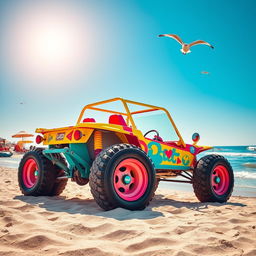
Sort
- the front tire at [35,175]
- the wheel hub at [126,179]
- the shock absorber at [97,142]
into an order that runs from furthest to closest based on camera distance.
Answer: the front tire at [35,175] → the shock absorber at [97,142] → the wheel hub at [126,179]

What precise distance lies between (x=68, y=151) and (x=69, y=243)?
6.03 feet

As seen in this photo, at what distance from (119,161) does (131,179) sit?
0.43 m

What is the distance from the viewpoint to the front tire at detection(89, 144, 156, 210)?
121 inches

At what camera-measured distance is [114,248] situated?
1.84 metres

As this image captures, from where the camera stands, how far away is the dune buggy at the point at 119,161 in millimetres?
3195

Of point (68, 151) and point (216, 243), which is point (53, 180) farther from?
point (216, 243)

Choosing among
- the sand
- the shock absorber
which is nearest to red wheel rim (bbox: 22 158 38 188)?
the shock absorber

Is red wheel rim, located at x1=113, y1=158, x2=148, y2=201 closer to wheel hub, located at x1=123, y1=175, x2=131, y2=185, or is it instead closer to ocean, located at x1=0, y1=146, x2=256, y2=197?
wheel hub, located at x1=123, y1=175, x2=131, y2=185

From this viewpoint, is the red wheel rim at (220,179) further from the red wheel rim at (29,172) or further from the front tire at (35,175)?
the red wheel rim at (29,172)

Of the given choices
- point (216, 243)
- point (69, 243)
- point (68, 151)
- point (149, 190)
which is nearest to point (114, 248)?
point (69, 243)

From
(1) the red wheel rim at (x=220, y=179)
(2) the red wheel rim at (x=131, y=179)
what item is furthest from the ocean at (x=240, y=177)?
(2) the red wheel rim at (x=131, y=179)

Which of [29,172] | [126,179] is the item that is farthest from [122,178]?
[29,172]

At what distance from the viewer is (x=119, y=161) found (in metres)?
3.22

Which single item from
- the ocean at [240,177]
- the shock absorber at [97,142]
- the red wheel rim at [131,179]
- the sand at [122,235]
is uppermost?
the shock absorber at [97,142]
